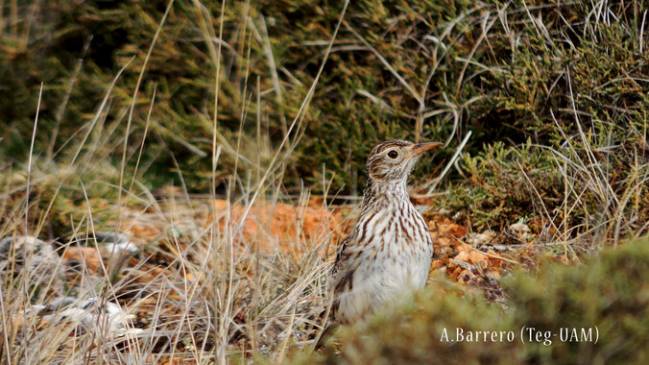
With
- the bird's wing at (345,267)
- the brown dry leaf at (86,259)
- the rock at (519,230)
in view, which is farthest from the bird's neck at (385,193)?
the brown dry leaf at (86,259)

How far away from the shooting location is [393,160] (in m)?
5.21

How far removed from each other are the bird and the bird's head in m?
0.15

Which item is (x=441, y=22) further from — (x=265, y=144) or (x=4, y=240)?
(x=4, y=240)

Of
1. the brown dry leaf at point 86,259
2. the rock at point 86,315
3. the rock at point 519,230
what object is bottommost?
the brown dry leaf at point 86,259

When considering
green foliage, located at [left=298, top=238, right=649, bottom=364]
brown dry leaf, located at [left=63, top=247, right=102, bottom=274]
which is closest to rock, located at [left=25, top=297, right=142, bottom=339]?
brown dry leaf, located at [left=63, top=247, right=102, bottom=274]

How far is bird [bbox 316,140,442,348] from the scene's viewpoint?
470 centimetres

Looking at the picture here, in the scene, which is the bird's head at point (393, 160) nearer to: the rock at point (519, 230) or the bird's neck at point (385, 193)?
the bird's neck at point (385, 193)

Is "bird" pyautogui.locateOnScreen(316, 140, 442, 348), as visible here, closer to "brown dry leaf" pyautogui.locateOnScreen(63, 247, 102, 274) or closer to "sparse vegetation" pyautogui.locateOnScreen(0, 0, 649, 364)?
"sparse vegetation" pyautogui.locateOnScreen(0, 0, 649, 364)

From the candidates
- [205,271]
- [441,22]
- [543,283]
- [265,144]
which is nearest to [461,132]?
[441,22]

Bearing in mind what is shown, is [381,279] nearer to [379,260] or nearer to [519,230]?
[379,260]

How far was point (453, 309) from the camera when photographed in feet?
9.68

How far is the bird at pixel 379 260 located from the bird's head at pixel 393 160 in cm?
15

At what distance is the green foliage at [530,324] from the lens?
2912 millimetres

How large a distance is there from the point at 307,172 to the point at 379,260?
2786 millimetres
